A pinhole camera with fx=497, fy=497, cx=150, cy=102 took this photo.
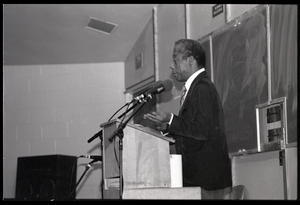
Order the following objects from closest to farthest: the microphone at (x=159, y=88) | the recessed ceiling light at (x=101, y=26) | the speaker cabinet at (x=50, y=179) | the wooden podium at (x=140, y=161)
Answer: the wooden podium at (x=140, y=161)
the microphone at (x=159, y=88)
the speaker cabinet at (x=50, y=179)
the recessed ceiling light at (x=101, y=26)

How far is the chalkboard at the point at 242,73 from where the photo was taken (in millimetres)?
3506

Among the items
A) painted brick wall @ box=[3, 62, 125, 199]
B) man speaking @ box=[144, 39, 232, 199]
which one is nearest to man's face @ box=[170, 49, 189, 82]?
man speaking @ box=[144, 39, 232, 199]

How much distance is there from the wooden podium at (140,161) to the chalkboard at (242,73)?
1.18m

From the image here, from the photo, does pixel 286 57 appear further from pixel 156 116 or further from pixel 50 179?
pixel 50 179

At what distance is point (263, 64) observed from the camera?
3471 mm

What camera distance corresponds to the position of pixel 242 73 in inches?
147

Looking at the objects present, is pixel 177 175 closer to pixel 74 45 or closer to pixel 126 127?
pixel 126 127

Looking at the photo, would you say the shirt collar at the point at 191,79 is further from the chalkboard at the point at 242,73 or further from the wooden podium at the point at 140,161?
the chalkboard at the point at 242,73

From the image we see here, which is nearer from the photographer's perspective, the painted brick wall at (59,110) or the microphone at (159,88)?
the microphone at (159,88)

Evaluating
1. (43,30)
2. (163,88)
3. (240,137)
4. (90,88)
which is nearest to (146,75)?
(90,88)

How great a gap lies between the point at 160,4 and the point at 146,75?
765 mm

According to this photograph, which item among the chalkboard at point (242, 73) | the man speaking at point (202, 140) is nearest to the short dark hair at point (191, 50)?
the man speaking at point (202, 140)

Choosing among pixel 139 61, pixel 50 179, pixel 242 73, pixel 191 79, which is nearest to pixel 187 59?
pixel 191 79

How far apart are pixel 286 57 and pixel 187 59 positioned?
2.32 feet
